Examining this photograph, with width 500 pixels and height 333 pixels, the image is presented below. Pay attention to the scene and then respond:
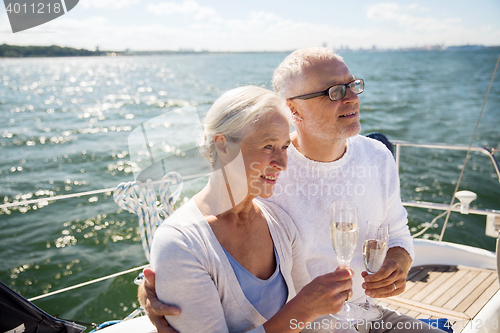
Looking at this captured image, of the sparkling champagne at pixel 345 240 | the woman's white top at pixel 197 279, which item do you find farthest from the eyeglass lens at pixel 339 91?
the woman's white top at pixel 197 279

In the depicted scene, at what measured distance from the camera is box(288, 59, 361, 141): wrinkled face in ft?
5.53

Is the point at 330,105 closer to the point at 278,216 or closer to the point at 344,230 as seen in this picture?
the point at 278,216

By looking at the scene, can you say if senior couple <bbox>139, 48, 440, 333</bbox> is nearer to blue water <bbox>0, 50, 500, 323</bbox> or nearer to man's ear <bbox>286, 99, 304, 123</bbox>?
man's ear <bbox>286, 99, 304, 123</bbox>

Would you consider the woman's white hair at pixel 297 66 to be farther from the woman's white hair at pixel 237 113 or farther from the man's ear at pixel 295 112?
the woman's white hair at pixel 237 113

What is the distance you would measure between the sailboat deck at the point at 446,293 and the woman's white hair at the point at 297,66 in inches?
62.8

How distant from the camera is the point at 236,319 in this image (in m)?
1.20

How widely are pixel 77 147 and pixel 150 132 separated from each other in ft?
44.7

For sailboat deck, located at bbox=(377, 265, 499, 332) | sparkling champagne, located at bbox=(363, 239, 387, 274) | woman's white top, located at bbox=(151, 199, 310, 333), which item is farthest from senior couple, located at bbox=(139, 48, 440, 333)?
sailboat deck, located at bbox=(377, 265, 499, 332)

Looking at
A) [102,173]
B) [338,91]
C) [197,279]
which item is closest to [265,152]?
[197,279]

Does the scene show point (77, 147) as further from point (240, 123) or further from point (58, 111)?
point (240, 123)

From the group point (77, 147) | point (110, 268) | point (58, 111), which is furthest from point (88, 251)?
point (58, 111)

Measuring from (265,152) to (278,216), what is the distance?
1.12ft

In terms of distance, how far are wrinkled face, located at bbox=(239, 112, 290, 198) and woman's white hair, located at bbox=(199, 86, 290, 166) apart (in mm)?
25

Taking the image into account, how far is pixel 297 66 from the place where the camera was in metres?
1.74
